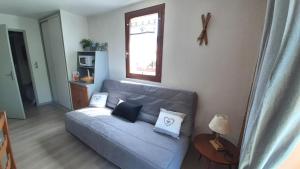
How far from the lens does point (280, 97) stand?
669 millimetres

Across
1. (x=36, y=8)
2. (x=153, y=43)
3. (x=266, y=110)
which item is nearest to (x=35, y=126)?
(x=36, y=8)

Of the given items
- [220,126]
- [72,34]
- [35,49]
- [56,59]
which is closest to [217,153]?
[220,126]

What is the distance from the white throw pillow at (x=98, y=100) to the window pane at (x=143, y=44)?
0.79m

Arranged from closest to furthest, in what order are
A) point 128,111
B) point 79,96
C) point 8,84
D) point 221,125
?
point 221,125, point 128,111, point 8,84, point 79,96

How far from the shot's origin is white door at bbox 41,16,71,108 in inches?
119

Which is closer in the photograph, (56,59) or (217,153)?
(217,153)

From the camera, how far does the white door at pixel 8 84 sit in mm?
2645

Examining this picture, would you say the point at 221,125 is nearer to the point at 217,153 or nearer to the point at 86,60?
the point at 217,153

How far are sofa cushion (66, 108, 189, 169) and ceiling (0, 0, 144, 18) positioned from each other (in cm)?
198

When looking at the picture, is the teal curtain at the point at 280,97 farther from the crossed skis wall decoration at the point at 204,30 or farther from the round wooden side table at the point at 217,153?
the crossed skis wall decoration at the point at 204,30

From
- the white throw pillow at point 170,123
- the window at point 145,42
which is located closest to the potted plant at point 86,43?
the window at point 145,42

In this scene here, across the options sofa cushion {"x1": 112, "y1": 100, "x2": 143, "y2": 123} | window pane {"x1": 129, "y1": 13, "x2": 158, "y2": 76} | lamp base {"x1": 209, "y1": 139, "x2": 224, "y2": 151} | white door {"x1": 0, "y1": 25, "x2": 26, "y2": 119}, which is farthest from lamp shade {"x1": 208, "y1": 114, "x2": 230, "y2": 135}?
white door {"x1": 0, "y1": 25, "x2": 26, "y2": 119}

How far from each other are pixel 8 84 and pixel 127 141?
306cm

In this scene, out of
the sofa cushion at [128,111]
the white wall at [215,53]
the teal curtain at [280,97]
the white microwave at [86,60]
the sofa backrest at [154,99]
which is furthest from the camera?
the white microwave at [86,60]
